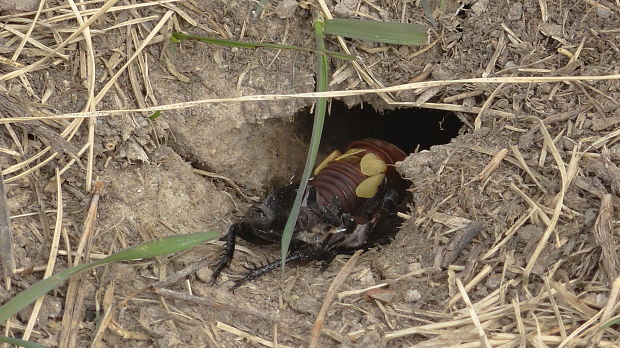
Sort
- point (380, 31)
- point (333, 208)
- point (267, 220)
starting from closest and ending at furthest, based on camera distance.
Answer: point (380, 31) → point (267, 220) → point (333, 208)

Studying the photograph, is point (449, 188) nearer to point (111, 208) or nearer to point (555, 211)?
point (555, 211)

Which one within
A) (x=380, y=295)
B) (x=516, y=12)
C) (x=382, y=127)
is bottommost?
(x=382, y=127)

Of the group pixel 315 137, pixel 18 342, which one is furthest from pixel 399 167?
pixel 18 342

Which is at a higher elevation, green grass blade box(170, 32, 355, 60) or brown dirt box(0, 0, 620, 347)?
green grass blade box(170, 32, 355, 60)

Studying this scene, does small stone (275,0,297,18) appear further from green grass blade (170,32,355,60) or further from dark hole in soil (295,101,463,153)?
dark hole in soil (295,101,463,153)

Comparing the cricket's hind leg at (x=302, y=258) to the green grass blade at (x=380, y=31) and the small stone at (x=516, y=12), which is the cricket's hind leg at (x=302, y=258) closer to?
the green grass blade at (x=380, y=31)

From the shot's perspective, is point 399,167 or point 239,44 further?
point 399,167

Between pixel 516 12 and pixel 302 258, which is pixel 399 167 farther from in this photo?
pixel 516 12

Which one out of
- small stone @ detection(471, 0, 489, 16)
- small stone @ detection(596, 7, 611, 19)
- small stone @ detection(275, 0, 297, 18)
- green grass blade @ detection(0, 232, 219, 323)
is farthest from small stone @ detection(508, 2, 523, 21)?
green grass blade @ detection(0, 232, 219, 323)
